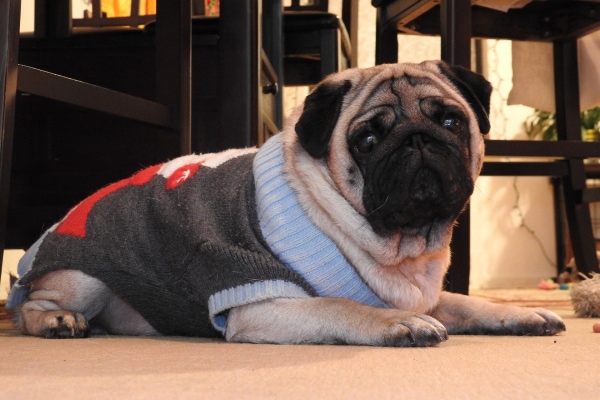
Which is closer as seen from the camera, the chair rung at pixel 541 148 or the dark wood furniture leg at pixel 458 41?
the dark wood furniture leg at pixel 458 41

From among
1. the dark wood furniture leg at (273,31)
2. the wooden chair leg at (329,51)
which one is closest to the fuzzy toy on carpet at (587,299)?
the wooden chair leg at (329,51)

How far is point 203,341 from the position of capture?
1.42 m

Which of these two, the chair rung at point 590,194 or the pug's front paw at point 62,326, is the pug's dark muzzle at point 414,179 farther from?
the chair rung at point 590,194

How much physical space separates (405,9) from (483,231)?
2.58 meters

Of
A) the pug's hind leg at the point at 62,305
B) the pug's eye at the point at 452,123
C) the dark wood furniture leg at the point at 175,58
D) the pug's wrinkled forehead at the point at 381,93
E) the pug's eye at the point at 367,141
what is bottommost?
the pug's hind leg at the point at 62,305

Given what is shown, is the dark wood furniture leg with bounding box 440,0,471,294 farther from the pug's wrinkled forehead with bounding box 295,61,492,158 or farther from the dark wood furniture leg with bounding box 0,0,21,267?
the dark wood furniture leg with bounding box 0,0,21,267

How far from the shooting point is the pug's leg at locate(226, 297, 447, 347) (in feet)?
3.94

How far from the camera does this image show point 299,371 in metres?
0.95

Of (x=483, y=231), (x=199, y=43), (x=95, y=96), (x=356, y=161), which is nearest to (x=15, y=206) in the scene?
(x=199, y=43)

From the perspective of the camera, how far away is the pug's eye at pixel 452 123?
1.40 meters

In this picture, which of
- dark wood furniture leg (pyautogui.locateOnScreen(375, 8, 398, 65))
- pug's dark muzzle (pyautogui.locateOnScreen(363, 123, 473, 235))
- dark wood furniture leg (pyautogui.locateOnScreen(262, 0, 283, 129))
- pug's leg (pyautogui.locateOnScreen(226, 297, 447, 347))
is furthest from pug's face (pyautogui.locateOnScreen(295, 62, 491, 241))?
dark wood furniture leg (pyautogui.locateOnScreen(262, 0, 283, 129))

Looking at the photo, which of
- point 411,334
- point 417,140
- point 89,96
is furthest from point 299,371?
point 89,96

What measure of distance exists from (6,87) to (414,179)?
682 millimetres

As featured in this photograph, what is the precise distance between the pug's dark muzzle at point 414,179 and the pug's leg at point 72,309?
0.52 meters
